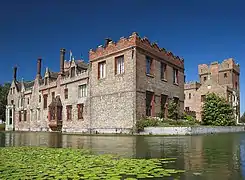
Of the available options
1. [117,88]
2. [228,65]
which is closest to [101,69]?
[117,88]

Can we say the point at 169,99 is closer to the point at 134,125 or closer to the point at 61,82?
the point at 134,125

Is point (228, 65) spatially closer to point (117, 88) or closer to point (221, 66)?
point (221, 66)

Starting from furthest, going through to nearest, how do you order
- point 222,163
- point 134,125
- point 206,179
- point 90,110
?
point 90,110 < point 134,125 < point 222,163 < point 206,179

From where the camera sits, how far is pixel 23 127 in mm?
52250

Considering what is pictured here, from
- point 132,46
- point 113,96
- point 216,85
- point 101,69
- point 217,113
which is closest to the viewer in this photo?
point 132,46

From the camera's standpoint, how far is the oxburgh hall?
2713 centimetres

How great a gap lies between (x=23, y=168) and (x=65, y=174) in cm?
158

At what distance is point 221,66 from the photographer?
205 feet

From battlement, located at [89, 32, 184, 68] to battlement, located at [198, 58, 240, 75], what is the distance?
31221mm

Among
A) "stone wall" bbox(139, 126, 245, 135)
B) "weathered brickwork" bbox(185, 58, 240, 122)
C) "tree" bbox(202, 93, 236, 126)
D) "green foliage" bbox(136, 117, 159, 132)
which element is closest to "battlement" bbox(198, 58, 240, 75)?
"weathered brickwork" bbox(185, 58, 240, 122)

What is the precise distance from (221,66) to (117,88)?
137 ft

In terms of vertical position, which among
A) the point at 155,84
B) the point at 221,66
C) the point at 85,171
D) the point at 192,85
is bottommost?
the point at 85,171

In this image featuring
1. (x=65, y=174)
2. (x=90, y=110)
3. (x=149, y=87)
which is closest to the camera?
(x=65, y=174)

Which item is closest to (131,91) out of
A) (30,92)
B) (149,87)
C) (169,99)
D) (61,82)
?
(149,87)
